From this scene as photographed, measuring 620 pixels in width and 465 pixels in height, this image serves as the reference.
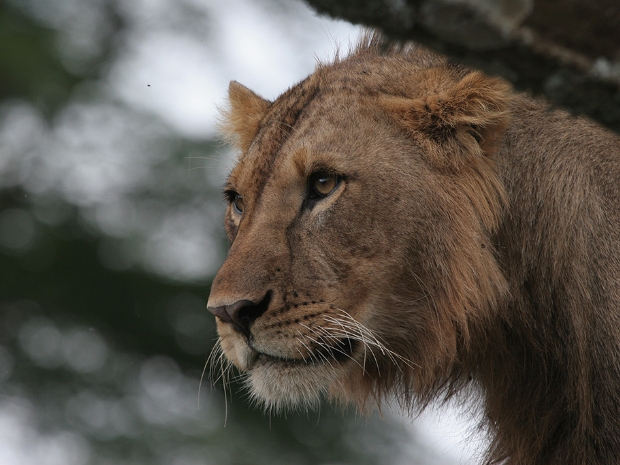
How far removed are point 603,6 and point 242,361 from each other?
315cm

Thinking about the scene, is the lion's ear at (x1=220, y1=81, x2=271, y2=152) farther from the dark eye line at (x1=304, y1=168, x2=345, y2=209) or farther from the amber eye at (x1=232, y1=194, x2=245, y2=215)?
the dark eye line at (x1=304, y1=168, x2=345, y2=209)

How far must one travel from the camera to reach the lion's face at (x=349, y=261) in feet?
13.8

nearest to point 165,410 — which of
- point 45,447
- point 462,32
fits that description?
point 45,447

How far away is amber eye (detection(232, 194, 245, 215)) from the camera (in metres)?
5.01

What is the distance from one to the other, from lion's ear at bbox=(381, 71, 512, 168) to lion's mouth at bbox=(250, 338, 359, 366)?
1.08 m

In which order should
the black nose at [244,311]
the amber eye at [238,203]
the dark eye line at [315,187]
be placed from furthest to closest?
the amber eye at [238,203], the dark eye line at [315,187], the black nose at [244,311]

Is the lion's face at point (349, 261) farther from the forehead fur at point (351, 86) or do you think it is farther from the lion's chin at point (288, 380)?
the forehead fur at point (351, 86)

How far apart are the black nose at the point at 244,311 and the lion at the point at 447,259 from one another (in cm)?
1

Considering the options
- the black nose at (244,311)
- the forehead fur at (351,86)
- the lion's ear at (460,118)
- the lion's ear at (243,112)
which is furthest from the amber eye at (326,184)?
the lion's ear at (243,112)

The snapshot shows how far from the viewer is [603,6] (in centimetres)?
149

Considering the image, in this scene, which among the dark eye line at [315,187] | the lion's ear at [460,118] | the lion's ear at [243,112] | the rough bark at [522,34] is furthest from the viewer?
the lion's ear at [243,112]

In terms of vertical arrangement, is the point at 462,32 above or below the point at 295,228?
above

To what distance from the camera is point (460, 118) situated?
4285 mm

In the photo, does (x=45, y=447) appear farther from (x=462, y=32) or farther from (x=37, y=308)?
(x=462, y=32)
